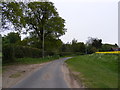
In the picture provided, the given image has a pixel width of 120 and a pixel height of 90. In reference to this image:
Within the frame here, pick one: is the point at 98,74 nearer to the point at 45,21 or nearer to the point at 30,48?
the point at 30,48

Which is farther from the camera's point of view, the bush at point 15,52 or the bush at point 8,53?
the bush at point 15,52

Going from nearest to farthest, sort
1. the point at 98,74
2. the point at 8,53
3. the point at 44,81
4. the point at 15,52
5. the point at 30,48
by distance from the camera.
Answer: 1. the point at 44,81
2. the point at 98,74
3. the point at 8,53
4. the point at 15,52
5. the point at 30,48

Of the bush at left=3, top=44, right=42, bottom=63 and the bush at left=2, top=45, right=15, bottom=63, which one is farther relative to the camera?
the bush at left=3, top=44, right=42, bottom=63

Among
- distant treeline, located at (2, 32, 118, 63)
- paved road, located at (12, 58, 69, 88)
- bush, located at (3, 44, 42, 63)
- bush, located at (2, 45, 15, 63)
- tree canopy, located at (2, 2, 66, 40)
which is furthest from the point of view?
tree canopy, located at (2, 2, 66, 40)

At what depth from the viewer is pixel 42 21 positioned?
43656 millimetres

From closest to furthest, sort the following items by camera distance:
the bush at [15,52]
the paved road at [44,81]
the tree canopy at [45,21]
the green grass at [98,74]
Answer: the paved road at [44,81] → the green grass at [98,74] → the bush at [15,52] → the tree canopy at [45,21]

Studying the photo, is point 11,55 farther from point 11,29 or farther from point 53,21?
point 53,21

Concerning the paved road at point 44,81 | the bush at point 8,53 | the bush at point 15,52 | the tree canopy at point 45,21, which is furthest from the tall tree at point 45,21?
the paved road at point 44,81

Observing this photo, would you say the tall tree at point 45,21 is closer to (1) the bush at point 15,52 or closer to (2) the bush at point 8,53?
(1) the bush at point 15,52

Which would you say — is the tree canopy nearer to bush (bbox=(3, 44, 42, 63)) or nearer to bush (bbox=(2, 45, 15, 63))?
bush (bbox=(3, 44, 42, 63))

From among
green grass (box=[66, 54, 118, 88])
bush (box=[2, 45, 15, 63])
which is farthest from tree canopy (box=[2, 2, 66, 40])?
green grass (box=[66, 54, 118, 88])

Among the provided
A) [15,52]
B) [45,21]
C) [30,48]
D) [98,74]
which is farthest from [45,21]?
[98,74]

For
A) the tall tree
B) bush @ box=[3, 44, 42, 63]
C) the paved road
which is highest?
the tall tree

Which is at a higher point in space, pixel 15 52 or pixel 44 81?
pixel 15 52
